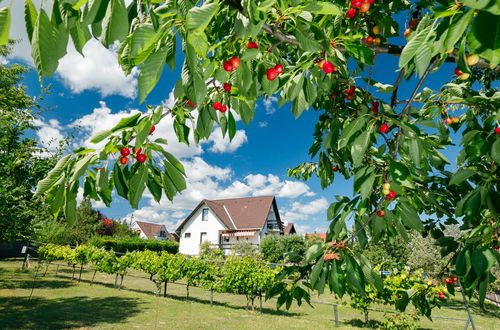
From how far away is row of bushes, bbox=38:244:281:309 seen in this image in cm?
1101

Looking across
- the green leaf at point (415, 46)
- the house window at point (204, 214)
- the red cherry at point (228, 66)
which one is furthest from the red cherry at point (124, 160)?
the house window at point (204, 214)

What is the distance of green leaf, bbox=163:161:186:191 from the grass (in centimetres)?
792

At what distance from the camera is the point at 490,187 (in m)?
1.86

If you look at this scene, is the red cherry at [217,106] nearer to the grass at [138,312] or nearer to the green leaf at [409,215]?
the green leaf at [409,215]

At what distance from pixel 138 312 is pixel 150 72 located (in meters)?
10.5

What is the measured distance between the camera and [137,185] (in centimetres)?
144

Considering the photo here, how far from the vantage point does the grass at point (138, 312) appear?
308 inches

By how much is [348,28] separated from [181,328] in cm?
831

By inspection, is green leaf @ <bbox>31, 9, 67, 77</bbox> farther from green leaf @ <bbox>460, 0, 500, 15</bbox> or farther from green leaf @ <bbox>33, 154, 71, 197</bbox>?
green leaf @ <bbox>460, 0, 500, 15</bbox>

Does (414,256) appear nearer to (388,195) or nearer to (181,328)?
(181,328)

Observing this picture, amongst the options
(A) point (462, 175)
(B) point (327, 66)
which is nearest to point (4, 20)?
(B) point (327, 66)

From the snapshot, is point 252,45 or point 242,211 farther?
point 242,211

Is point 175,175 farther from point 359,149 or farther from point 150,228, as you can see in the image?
point 150,228

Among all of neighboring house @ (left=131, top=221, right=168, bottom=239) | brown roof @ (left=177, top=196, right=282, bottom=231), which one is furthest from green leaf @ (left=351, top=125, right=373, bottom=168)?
neighboring house @ (left=131, top=221, right=168, bottom=239)
